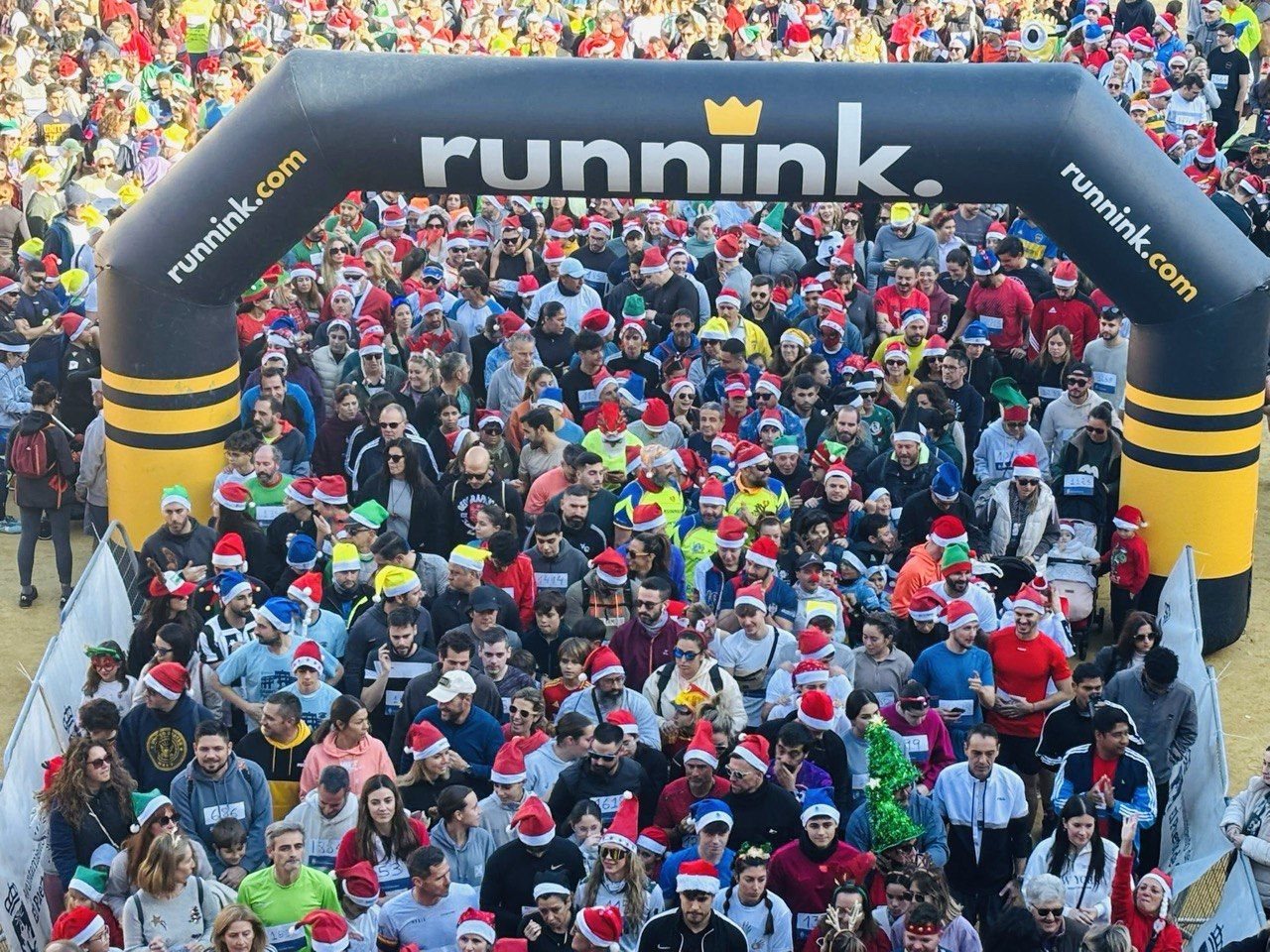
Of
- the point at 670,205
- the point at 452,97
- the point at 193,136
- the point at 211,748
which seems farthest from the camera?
the point at 193,136

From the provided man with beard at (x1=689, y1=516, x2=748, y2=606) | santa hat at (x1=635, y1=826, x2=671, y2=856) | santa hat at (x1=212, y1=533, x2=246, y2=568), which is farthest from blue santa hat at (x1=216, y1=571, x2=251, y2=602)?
santa hat at (x1=635, y1=826, x2=671, y2=856)

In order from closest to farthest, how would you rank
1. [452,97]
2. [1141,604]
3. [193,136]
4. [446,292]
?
[452,97]
[1141,604]
[446,292]
[193,136]

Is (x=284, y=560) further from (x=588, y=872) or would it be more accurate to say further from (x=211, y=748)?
(x=588, y=872)

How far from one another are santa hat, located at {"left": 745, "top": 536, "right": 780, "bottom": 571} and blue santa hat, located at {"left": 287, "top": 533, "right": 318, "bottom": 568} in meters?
2.55

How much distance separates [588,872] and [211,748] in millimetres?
Result: 1927

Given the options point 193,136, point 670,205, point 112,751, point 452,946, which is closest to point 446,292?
point 670,205

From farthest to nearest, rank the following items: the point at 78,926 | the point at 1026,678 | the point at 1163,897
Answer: the point at 1026,678
the point at 1163,897
the point at 78,926

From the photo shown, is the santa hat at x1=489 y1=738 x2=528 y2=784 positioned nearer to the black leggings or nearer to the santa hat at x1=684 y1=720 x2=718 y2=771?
the santa hat at x1=684 y1=720 x2=718 y2=771

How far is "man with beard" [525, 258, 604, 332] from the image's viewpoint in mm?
15602

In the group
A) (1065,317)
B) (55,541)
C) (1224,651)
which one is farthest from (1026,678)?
(55,541)

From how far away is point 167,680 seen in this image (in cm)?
1027

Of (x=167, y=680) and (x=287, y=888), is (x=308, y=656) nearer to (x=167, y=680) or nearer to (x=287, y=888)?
(x=167, y=680)

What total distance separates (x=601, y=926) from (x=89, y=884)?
8.02ft

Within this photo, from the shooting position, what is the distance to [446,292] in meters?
16.3
